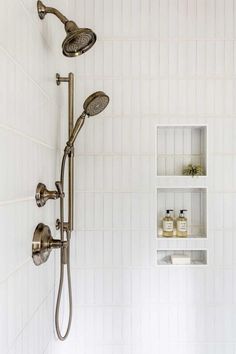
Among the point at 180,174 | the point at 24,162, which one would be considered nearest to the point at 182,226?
the point at 180,174

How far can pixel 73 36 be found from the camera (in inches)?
45.4

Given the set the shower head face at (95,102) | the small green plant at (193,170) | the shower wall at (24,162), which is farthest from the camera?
the small green plant at (193,170)

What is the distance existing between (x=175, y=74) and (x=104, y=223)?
839 millimetres

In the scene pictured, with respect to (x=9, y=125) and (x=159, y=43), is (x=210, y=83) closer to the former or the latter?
(x=159, y=43)

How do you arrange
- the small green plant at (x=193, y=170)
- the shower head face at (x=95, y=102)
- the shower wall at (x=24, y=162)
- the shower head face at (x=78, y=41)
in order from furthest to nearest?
the small green plant at (x=193, y=170) < the shower head face at (x=95, y=102) < the shower head face at (x=78, y=41) < the shower wall at (x=24, y=162)

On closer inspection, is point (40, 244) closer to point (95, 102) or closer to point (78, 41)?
point (95, 102)

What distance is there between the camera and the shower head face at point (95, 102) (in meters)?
1.43

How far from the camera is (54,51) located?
1.50 meters

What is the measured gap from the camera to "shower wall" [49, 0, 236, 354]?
1.76 meters

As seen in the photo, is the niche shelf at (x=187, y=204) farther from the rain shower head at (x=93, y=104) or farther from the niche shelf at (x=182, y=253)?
the rain shower head at (x=93, y=104)

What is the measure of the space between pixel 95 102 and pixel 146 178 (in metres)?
0.50

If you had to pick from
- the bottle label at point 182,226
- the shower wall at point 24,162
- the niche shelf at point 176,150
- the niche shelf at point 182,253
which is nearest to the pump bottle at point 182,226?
the bottle label at point 182,226

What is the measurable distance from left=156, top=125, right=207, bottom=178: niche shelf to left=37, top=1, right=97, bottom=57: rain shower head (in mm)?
722

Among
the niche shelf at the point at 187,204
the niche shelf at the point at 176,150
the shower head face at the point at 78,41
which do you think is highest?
the shower head face at the point at 78,41
